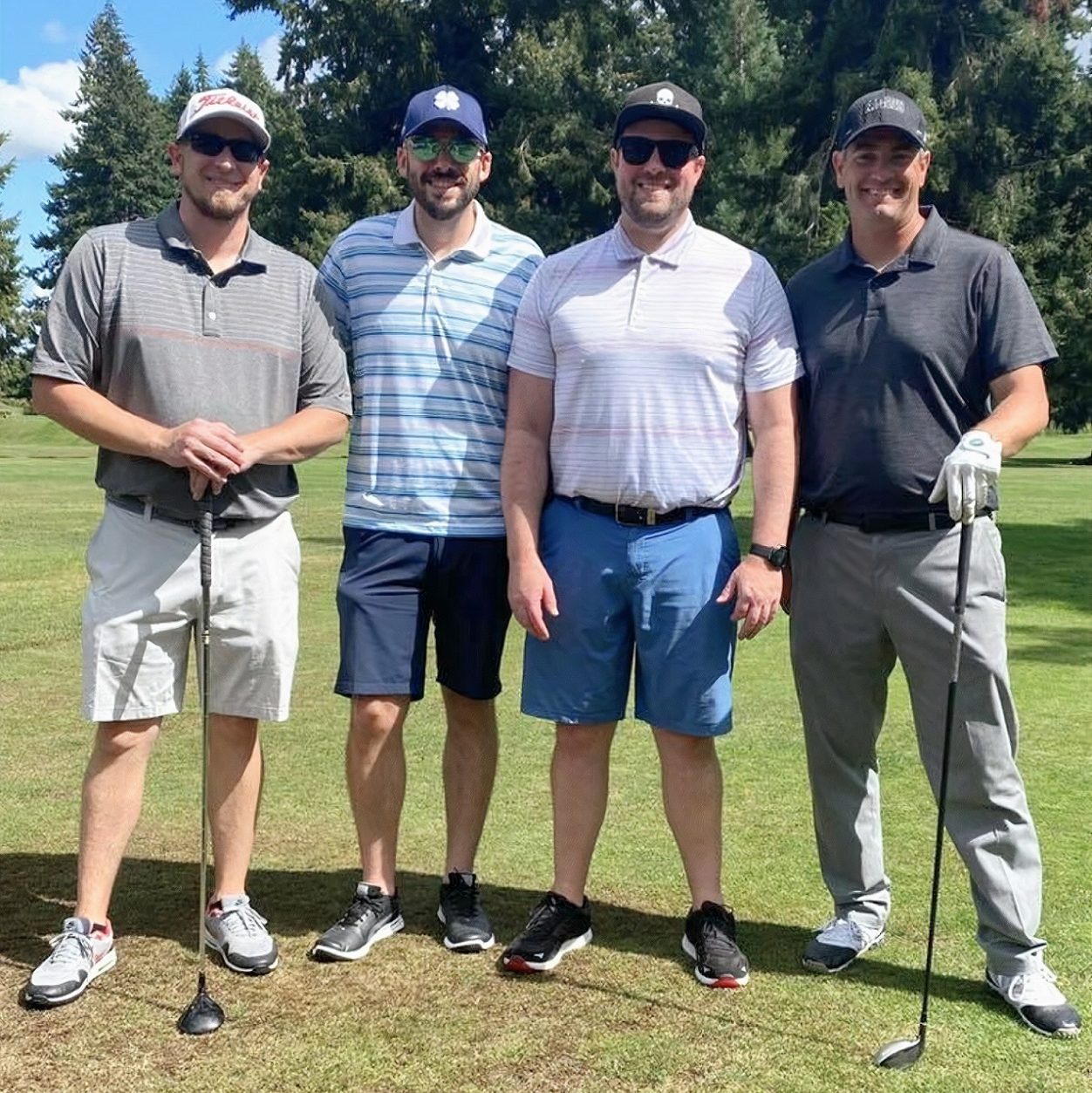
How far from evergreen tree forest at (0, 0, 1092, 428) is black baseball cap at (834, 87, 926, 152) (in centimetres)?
3298

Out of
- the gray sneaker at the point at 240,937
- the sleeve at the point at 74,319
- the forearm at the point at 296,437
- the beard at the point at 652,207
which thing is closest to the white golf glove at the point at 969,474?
the beard at the point at 652,207

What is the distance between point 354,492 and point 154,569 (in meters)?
0.68

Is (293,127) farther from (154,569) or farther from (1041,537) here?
(154,569)

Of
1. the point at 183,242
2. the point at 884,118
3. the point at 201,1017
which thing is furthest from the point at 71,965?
the point at 884,118

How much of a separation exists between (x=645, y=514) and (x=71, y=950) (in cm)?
200

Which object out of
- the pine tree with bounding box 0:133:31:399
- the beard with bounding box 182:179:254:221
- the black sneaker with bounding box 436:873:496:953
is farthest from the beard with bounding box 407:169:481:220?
the pine tree with bounding box 0:133:31:399

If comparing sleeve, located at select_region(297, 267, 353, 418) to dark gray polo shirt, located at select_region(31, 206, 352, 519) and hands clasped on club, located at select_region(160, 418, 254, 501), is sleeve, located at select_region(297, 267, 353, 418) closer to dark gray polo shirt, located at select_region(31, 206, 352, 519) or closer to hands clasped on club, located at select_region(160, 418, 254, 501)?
dark gray polo shirt, located at select_region(31, 206, 352, 519)

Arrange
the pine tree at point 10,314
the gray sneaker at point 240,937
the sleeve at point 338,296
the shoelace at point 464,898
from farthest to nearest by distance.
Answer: the pine tree at point 10,314 → the sleeve at point 338,296 → the shoelace at point 464,898 → the gray sneaker at point 240,937

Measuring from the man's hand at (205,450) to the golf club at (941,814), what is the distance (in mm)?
1960

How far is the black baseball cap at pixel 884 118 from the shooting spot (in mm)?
3951

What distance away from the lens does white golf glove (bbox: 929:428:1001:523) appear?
363cm

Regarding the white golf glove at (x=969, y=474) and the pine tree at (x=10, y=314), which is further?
the pine tree at (x=10, y=314)

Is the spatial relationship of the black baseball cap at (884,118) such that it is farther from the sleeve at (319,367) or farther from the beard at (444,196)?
the sleeve at (319,367)

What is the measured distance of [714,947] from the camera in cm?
404
